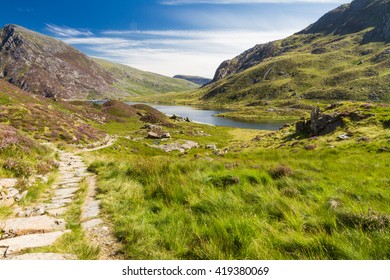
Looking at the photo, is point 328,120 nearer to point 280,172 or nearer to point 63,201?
point 280,172

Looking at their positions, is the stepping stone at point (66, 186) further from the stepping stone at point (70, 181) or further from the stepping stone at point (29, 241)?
the stepping stone at point (29, 241)

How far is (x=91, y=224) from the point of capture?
6.50 meters

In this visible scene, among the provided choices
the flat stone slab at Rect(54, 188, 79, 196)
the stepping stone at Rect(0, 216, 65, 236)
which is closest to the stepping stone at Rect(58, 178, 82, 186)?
the flat stone slab at Rect(54, 188, 79, 196)

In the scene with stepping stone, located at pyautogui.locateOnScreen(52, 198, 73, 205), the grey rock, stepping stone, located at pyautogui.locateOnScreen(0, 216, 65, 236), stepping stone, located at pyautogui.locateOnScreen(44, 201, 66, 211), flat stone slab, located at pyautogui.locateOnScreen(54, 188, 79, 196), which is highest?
stepping stone, located at pyautogui.locateOnScreen(0, 216, 65, 236)

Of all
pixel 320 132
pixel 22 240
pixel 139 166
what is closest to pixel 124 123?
pixel 320 132

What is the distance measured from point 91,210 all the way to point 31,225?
158 cm

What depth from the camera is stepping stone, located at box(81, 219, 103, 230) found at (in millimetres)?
6320

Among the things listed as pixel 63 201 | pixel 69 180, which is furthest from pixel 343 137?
pixel 63 201

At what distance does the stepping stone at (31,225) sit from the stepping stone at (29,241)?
12.9 inches

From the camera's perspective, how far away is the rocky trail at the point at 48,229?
501cm

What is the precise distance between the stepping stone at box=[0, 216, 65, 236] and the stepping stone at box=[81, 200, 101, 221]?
1.93 feet

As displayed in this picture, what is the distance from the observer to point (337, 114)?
115 ft

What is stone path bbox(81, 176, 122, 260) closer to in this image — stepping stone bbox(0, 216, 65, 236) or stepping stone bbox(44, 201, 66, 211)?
stepping stone bbox(0, 216, 65, 236)

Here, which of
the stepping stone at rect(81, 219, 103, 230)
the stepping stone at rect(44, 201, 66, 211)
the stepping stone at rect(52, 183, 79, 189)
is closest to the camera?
the stepping stone at rect(81, 219, 103, 230)
